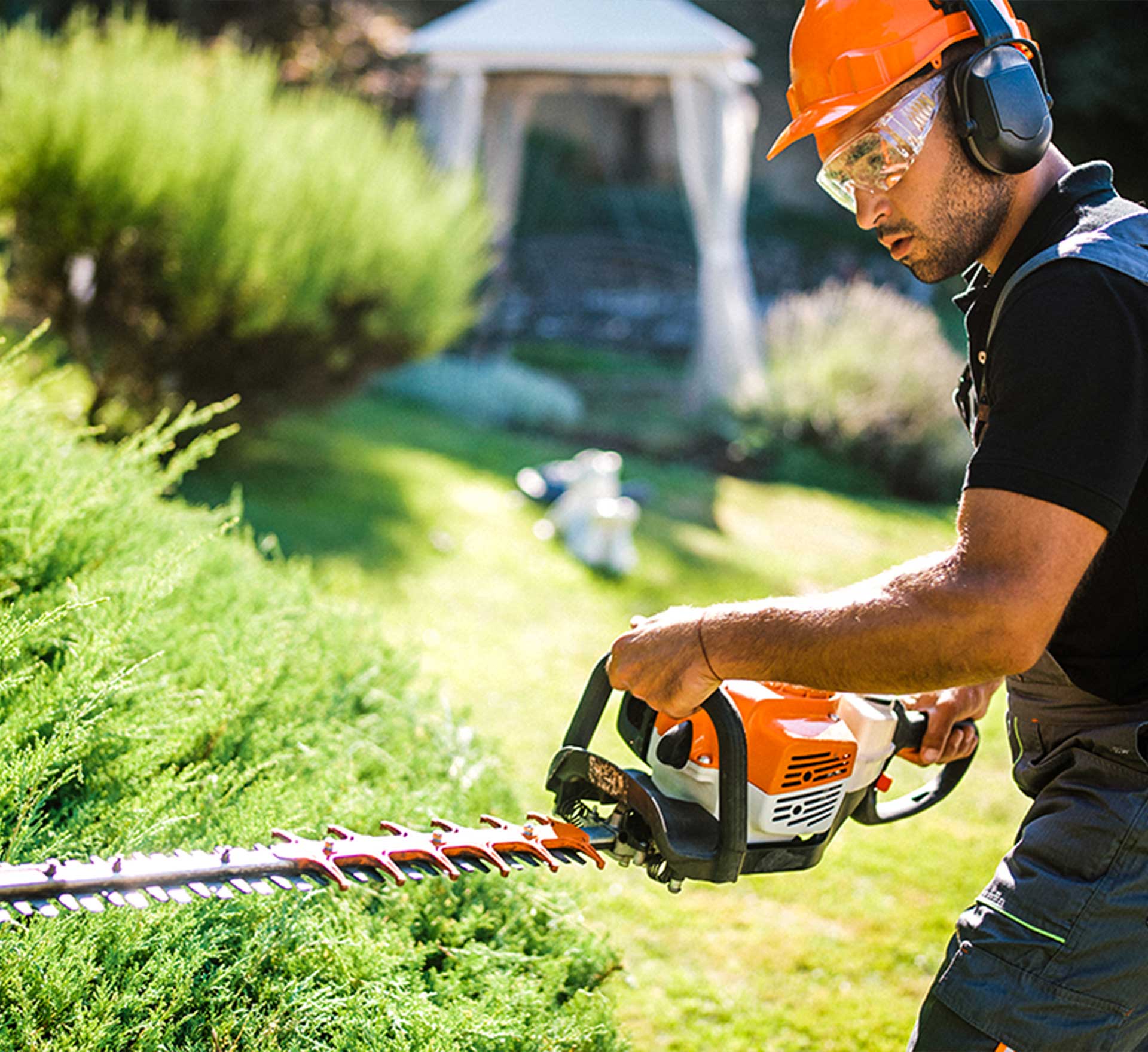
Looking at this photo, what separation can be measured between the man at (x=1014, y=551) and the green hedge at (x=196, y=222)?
4.51m

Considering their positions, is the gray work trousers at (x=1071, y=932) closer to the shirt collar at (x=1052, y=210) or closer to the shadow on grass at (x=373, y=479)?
the shirt collar at (x=1052, y=210)

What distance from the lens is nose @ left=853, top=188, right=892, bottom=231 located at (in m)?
1.55

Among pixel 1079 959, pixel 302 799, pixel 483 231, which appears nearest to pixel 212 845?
pixel 302 799

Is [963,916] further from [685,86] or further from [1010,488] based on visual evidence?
[685,86]

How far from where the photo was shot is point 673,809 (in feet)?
5.80

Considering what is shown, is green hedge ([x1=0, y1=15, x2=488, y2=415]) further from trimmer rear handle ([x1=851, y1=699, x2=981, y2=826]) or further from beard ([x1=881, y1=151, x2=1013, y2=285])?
beard ([x1=881, y1=151, x2=1013, y2=285])

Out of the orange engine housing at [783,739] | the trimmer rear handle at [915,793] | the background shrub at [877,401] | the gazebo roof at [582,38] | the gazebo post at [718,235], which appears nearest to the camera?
the orange engine housing at [783,739]

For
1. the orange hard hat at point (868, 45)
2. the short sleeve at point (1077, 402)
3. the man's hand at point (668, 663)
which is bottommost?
the man's hand at point (668, 663)

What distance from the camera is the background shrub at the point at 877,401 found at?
949 cm

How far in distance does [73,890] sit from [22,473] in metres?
1.31

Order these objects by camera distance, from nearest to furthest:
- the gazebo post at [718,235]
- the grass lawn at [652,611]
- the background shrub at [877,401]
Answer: the grass lawn at [652,611] < the background shrub at [877,401] < the gazebo post at [718,235]

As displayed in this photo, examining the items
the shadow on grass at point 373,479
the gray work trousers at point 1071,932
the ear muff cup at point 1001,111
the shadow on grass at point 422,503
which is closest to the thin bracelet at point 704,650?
the gray work trousers at point 1071,932

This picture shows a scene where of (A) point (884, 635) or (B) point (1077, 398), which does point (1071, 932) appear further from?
(B) point (1077, 398)

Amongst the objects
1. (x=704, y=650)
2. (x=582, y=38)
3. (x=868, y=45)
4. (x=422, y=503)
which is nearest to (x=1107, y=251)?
(x=868, y=45)
